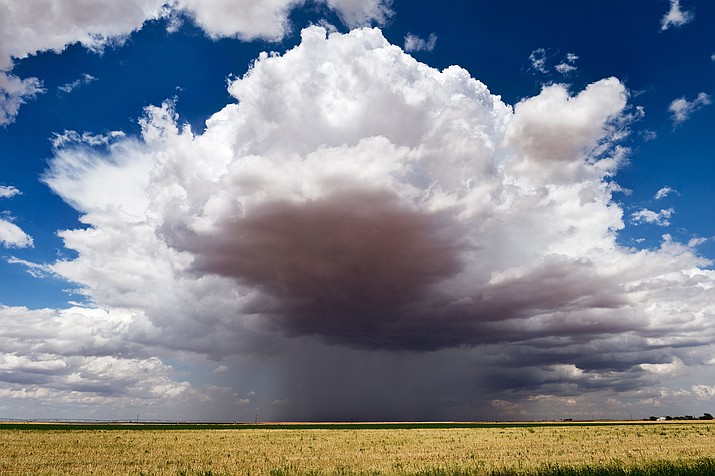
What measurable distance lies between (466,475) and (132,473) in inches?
819

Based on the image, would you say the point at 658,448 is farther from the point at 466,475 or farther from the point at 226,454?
the point at 226,454

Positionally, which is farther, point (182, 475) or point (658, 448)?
point (658, 448)

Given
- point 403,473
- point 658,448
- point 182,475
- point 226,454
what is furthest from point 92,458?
point 658,448

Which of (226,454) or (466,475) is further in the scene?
(226,454)

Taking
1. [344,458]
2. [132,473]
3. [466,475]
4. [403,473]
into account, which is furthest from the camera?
[344,458]

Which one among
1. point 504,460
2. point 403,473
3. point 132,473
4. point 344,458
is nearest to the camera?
point 403,473

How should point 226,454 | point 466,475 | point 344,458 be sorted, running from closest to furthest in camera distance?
point 466,475, point 344,458, point 226,454

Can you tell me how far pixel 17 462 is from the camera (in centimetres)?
3728

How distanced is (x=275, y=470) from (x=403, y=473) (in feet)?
27.5

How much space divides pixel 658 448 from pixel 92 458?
1952 inches

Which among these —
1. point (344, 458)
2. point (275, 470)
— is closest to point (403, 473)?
point (275, 470)

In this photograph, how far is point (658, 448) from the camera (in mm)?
44500

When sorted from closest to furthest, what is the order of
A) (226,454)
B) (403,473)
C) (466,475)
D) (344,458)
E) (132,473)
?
1. (466,475)
2. (403,473)
3. (132,473)
4. (344,458)
5. (226,454)

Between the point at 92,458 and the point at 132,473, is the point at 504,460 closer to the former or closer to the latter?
the point at 132,473
